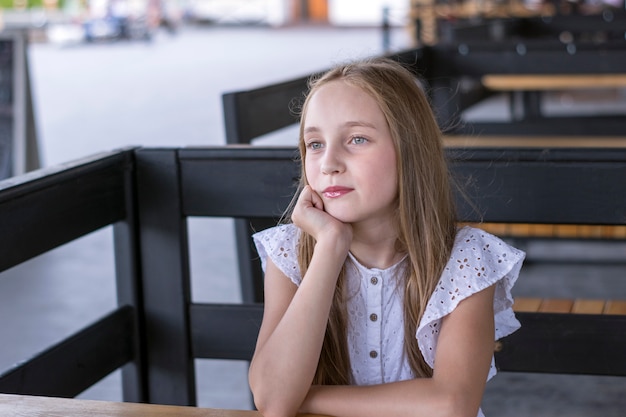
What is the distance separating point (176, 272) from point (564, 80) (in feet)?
10.7

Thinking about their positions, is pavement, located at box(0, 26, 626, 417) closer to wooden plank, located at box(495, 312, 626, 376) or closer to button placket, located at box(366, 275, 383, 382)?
button placket, located at box(366, 275, 383, 382)

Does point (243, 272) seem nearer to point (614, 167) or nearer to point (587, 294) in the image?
point (614, 167)

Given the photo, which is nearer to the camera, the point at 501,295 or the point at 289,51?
the point at 501,295

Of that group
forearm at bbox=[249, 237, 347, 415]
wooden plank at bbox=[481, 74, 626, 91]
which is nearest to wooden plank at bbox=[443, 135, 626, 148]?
wooden plank at bbox=[481, 74, 626, 91]

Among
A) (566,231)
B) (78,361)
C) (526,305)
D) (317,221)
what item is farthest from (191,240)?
(317,221)

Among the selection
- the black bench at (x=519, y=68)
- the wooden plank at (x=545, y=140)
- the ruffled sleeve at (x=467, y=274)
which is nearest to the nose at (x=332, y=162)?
the ruffled sleeve at (x=467, y=274)

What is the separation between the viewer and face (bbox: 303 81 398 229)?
5.39 ft

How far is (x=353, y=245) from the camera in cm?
177

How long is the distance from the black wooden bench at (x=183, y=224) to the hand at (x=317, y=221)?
1.53 feet

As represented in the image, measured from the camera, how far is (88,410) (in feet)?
4.67

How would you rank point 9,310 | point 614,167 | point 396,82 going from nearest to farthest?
point 396,82, point 614,167, point 9,310

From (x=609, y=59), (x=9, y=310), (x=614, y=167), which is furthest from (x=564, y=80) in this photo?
(x=614, y=167)

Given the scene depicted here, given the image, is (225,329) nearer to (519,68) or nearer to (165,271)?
(165,271)

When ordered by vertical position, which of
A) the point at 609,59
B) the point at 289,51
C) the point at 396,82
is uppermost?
the point at 396,82
